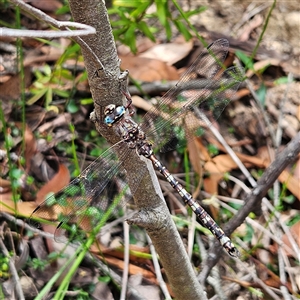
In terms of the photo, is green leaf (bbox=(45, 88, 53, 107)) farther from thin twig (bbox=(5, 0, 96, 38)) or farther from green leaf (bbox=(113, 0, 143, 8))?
thin twig (bbox=(5, 0, 96, 38))

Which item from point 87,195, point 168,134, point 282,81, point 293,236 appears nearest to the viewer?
point 87,195

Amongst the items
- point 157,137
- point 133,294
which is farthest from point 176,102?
point 133,294

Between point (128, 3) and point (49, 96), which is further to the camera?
point (49, 96)

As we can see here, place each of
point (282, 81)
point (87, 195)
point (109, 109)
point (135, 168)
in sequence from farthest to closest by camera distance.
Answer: point (282, 81) < point (87, 195) < point (135, 168) < point (109, 109)

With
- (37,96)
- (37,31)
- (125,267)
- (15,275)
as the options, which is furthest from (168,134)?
(37,31)

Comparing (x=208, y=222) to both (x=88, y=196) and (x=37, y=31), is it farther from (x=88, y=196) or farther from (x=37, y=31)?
(x=37, y=31)

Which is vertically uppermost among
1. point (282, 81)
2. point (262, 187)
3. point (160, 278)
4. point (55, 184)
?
point (282, 81)
